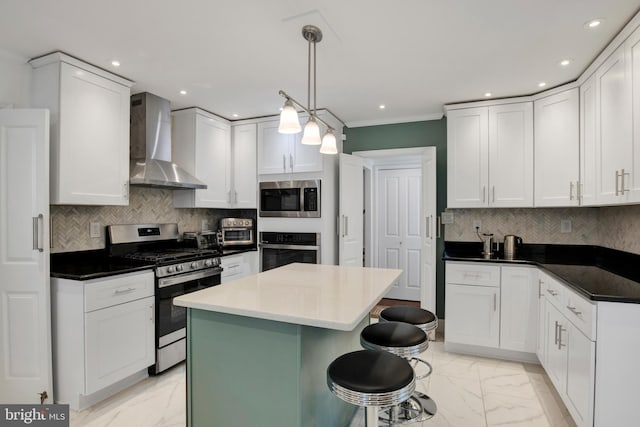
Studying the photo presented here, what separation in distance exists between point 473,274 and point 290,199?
2.09 meters

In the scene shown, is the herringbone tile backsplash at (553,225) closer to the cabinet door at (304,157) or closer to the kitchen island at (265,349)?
the cabinet door at (304,157)

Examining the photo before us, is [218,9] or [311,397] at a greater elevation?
[218,9]

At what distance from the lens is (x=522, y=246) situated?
3.53m

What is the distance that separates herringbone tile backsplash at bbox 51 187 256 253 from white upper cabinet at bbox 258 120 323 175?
0.80m

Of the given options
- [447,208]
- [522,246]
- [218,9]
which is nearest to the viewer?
[218,9]

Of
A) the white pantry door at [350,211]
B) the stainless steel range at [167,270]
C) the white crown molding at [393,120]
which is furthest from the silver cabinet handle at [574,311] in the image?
the stainless steel range at [167,270]

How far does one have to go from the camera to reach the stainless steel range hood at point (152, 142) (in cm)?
314

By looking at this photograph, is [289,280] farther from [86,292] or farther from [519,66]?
[519,66]

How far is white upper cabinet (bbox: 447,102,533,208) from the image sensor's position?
10.7 feet

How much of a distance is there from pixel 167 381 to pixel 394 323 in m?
2.02

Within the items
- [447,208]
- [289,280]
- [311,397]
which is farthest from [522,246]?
[311,397]

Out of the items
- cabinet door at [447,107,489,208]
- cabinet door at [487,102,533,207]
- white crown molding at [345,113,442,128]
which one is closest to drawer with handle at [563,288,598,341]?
cabinet door at [487,102,533,207]

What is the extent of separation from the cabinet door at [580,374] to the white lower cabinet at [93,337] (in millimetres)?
3045

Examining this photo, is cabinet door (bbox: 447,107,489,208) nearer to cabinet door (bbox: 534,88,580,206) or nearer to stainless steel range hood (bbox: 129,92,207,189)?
cabinet door (bbox: 534,88,580,206)
